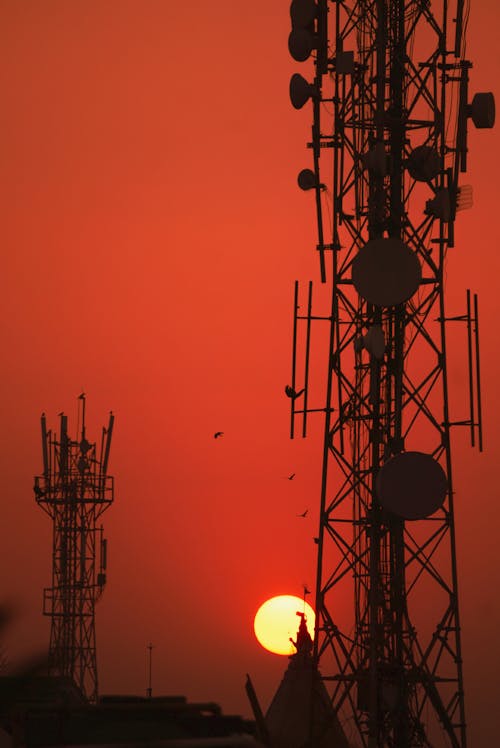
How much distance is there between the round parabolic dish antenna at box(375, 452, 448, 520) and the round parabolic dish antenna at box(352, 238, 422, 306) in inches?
92.1

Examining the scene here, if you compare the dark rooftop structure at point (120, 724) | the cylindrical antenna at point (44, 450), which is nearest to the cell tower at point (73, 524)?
the cylindrical antenna at point (44, 450)

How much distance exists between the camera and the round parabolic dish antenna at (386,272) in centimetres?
2273

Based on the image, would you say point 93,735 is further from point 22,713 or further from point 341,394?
point 341,394

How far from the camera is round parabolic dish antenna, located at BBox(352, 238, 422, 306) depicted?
74.6 feet

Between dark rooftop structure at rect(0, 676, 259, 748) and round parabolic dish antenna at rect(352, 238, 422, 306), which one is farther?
round parabolic dish antenna at rect(352, 238, 422, 306)

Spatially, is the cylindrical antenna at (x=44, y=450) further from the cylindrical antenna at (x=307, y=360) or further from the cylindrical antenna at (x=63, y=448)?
the cylindrical antenna at (x=307, y=360)

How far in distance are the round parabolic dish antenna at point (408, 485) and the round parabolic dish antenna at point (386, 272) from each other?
2338 mm

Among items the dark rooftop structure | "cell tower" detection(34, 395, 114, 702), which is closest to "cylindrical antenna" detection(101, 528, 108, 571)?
"cell tower" detection(34, 395, 114, 702)

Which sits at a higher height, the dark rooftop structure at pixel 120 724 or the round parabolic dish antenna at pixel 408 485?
the round parabolic dish antenna at pixel 408 485

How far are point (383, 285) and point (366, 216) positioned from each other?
1.84 metres

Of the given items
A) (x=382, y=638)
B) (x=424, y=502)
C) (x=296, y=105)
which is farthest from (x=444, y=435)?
(x=296, y=105)

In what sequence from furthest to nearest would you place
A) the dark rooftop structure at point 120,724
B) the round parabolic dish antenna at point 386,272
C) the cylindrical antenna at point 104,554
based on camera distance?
1. the cylindrical antenna at point 104,554
2. the round parabolic dish antenna at point 386,272
3. the dark rooftop structure at point 120,724

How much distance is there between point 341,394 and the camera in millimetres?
23844

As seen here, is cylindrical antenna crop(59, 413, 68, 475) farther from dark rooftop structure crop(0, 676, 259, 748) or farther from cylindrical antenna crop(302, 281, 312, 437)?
dark rooftop structure crop(0, 676, 259, 748)
